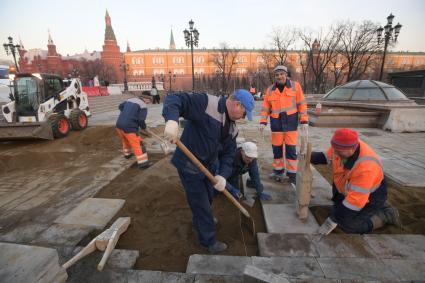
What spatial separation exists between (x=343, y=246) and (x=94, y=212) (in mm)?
3104

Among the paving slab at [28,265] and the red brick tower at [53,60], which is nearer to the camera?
the paving slab at [28,265]

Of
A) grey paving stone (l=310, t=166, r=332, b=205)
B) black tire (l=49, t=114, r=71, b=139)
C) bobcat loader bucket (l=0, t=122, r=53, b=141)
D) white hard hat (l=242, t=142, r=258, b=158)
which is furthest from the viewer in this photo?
black tire (l=49, t=114, r=71, b=139)

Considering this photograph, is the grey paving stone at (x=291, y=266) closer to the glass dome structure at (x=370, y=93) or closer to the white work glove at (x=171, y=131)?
the white work glove at (x=171, y=131)

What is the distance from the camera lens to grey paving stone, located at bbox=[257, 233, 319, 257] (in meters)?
2.18

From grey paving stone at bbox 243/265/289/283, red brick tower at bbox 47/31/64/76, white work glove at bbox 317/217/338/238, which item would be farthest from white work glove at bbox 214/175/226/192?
red brick tower at bbox 47/31/64/76

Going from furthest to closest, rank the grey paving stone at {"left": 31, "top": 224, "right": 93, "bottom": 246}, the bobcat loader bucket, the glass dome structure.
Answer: the glass dome structure → the bobcat loader bucket → the grey paving stone at {"left": 31, "top": 224, "right": 93, "bottom": 246}

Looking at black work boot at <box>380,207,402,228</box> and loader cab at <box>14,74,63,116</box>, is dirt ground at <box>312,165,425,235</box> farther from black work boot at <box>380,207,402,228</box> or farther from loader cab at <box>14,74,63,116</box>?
loader cab at <box>14,74,63,116</box>

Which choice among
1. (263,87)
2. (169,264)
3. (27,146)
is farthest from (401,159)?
(263,87)

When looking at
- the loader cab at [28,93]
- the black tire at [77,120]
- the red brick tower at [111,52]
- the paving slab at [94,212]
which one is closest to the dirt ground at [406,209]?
the paving slab at [94,212]

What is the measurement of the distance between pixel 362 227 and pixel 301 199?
705mm

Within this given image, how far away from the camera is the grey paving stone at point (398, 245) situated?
2.13m

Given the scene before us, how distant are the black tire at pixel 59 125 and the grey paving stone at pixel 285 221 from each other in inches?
297

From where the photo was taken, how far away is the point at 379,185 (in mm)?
2410

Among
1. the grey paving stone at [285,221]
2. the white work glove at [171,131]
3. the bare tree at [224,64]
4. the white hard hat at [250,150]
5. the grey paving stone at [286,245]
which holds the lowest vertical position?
the grey paving stone at [285,221]
